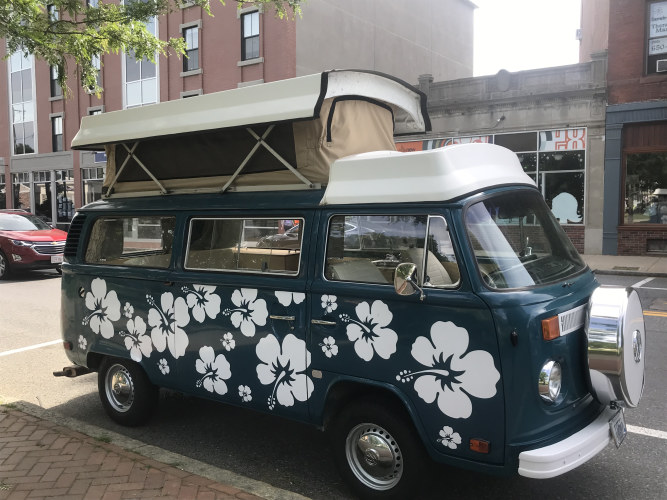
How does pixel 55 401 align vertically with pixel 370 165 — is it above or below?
below

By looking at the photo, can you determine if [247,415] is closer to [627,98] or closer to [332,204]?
[332,204]

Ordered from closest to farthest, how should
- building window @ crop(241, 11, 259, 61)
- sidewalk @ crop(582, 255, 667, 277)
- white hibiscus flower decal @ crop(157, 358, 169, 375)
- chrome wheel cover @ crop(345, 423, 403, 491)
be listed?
chrome wheel cover @ crop(345, 423, 403, 491), white hibiscus flower decal @ crop(157, 358, 169, 375), sidewalk @ crop(582, 255, 667, 277), building window @ crop(241, 11, 259, 61)

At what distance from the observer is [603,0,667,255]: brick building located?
18094 millimetres

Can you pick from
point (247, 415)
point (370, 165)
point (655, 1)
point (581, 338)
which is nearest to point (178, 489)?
point (247, 415)

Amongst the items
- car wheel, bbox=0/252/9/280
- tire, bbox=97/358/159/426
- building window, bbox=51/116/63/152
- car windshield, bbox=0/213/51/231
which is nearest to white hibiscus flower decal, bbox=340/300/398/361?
tire, bbox=97/358/159/426

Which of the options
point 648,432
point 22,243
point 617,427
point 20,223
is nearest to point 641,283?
point 648,432

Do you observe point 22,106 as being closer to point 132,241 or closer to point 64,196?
point 64,196

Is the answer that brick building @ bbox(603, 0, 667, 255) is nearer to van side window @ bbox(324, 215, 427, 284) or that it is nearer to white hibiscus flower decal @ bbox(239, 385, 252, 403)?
van side window @ bbox(324, 215, 427, 284)

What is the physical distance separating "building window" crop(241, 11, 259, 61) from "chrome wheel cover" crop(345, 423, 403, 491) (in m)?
24.1

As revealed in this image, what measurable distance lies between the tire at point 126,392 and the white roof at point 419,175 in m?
2.37

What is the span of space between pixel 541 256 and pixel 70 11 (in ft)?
16.7

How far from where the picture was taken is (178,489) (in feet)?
11.6

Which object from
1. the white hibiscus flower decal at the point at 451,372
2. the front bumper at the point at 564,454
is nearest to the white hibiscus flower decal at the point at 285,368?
the white hibiscus flower decal at the point at 451,372

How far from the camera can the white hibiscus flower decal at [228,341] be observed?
419 cm
